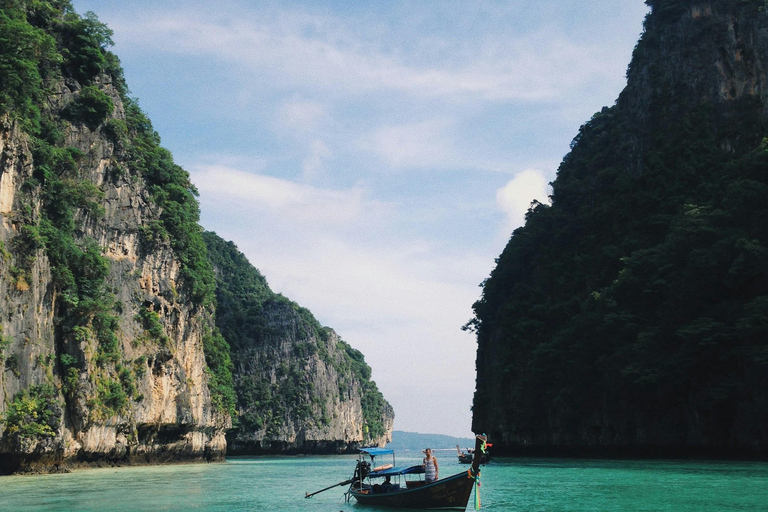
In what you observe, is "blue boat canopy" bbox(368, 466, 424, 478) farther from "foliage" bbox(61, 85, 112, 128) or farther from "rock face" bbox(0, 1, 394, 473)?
"foliage" bbox(61, 85, 112, 128)

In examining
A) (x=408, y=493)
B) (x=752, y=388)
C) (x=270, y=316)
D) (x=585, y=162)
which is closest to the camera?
(x=408, y=493)

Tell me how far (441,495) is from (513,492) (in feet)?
19.9

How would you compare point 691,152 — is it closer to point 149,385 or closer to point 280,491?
point 280,491

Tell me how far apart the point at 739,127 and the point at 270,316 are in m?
66.6

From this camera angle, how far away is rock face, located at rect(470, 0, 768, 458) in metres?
32.7

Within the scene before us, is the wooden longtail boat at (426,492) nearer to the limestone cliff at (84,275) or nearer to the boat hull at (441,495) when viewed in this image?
the boat hull at (441,495)

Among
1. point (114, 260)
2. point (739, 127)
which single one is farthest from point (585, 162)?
point (114, 260)

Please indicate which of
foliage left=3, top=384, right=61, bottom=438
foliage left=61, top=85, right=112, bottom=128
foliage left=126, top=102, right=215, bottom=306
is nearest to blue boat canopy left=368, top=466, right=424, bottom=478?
foliage left=3, top=384, right=61, bottom=438

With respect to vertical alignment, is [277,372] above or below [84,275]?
below

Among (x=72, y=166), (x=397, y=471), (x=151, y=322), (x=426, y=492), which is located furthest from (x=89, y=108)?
(x=426, y=492)

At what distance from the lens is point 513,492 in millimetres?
23578

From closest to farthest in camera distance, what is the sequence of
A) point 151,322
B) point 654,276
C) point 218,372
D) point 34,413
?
point 34,413
point 654,276
point 151,322
point 218,372

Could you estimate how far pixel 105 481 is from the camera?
29.4m

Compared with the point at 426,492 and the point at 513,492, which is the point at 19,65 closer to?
the point at 426,492
